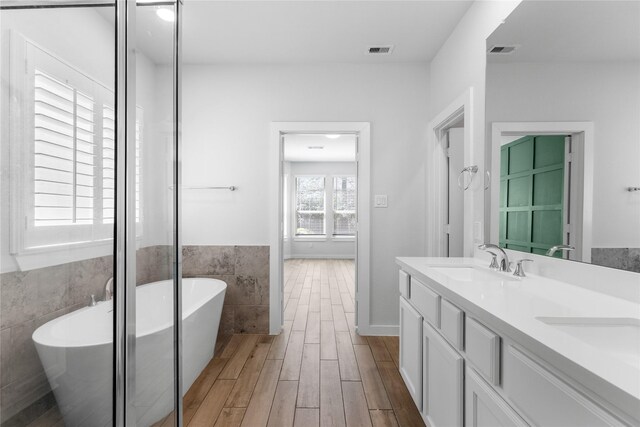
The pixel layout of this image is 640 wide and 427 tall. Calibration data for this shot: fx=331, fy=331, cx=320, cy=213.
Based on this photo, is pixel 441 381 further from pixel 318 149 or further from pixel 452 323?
pixel 318 149

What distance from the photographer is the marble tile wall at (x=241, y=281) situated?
3.17 meters

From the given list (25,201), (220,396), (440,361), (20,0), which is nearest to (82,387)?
(25,201)

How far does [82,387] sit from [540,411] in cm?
101

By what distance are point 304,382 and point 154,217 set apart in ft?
6.16

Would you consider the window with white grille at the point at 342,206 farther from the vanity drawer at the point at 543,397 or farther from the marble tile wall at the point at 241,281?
the vanity drawer at the point at 543,397

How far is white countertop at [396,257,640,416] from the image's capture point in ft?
2.06

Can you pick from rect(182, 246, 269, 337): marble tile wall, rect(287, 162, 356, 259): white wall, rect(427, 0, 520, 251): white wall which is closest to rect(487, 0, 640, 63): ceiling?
rect(427, 0, 520, 251): white wall

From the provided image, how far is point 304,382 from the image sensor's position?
226 cm

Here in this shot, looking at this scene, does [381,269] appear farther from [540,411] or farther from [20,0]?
[20,0]

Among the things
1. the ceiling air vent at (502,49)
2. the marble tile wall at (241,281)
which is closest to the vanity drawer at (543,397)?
the ceiling air vent at (502,49)

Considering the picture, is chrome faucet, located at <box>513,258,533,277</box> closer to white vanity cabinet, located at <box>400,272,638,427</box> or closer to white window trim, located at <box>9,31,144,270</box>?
white vanity cabinet, located at <box>400,272,638,427</box>

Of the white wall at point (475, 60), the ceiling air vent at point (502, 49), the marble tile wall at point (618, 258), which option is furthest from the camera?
the white wall at point (475, 60)

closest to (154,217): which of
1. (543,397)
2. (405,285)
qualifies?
(543,397)

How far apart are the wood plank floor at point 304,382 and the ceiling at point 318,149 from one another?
11.2 ft
